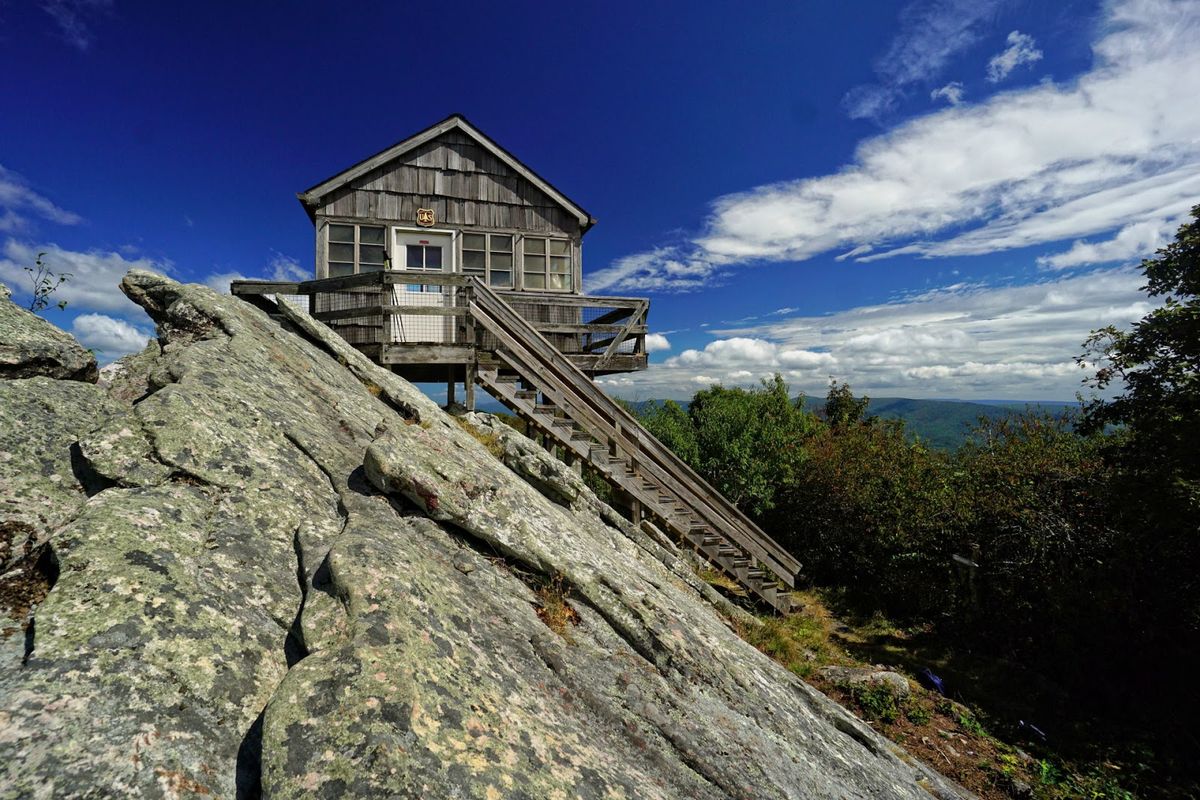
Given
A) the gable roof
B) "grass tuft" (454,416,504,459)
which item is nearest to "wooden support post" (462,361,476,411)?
"grass tuft" (454,416,504,459)

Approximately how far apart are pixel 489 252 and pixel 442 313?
252 inches

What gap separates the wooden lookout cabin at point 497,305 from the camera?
9.48 metres

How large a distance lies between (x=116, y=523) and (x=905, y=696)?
35.1 feet

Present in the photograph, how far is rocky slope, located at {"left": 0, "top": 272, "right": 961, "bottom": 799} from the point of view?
2121 mm

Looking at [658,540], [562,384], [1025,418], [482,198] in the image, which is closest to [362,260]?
[482,198]

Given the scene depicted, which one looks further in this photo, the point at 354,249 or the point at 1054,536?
the point at 354,249

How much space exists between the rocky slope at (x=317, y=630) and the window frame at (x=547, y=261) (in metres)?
10.2

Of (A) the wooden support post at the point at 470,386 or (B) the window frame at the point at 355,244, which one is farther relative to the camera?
(B) the window frame at the point at 355,244

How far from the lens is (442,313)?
9641 millimetres

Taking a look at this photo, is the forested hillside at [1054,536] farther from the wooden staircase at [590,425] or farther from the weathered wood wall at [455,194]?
the weathered wood wall at [455,194]

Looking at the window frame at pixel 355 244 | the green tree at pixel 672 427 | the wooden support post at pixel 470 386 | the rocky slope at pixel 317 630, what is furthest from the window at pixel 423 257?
the rocky slope at pixel 317 630

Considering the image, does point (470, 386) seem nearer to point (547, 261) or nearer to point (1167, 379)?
point (547, 261)

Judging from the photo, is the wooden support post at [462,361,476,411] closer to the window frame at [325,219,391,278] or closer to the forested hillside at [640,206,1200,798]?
the window frame at [325,219,391,278]

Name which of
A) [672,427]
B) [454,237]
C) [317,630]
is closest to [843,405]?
[672,427]
